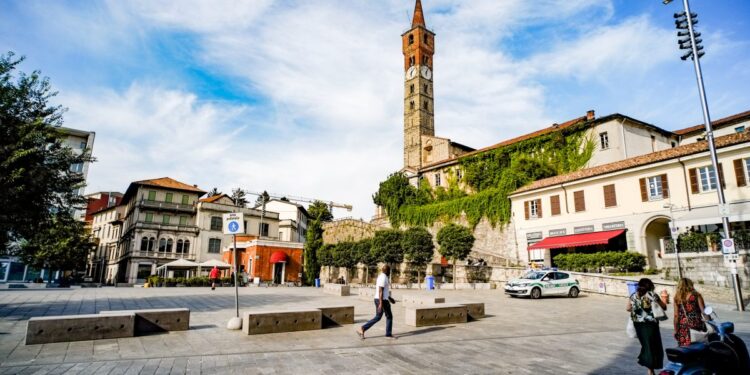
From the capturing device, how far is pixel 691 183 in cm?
2320

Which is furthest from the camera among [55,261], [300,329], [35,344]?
[55,261]

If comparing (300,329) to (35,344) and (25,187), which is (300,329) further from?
(25,187)

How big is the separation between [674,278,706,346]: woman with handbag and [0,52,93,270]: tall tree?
1528 cm

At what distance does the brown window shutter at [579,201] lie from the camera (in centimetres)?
2863

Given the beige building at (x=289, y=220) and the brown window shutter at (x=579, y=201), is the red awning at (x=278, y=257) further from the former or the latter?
the brown window shutter at (x=579, y=201)

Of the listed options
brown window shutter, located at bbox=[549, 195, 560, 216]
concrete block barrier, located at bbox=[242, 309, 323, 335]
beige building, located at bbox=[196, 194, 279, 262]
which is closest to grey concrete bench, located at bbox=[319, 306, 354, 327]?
concrete block barrier, located at bbox=[242, 309, 323, 335]

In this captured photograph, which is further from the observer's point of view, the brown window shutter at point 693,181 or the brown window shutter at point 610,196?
the brown window shutter at point 610,196

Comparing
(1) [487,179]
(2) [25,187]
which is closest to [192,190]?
(1) [487,179]

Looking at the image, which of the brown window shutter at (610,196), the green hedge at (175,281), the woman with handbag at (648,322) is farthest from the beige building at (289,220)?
the woman with handbag at (648,322)

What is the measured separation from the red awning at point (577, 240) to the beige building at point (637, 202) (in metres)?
0.02

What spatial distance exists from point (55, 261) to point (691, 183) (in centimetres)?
5690

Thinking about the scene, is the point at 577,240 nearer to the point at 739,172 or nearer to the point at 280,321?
the point at 739,172

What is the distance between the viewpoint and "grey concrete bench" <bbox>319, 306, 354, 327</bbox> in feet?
34.4

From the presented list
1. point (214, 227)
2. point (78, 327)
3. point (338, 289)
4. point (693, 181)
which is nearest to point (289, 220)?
point (214, 227)
